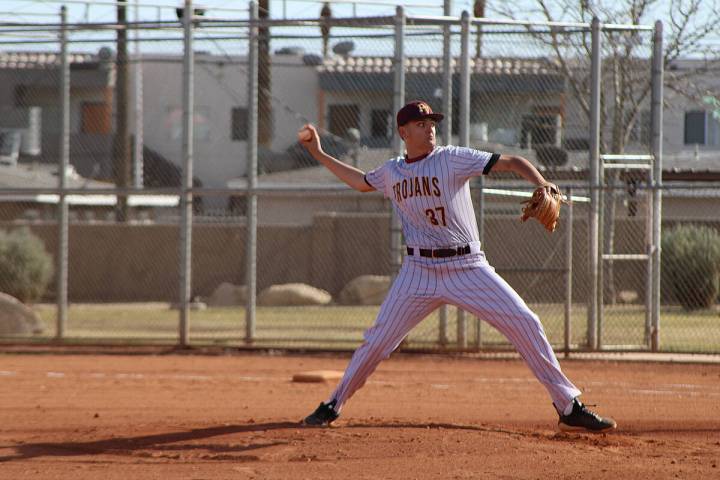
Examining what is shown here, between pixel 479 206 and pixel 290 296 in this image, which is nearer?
pixel 479 206

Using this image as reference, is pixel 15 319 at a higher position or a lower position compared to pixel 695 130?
lower

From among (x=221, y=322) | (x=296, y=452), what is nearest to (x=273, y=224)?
(x=221, y=322)

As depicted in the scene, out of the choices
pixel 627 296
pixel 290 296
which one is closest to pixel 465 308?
pixel 627 296

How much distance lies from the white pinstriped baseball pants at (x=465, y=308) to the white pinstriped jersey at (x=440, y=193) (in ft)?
0.52

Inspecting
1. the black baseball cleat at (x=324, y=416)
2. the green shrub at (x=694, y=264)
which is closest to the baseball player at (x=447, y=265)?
the black baseball cleat at (x=324, y=416)

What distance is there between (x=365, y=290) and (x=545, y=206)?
14.4 meters

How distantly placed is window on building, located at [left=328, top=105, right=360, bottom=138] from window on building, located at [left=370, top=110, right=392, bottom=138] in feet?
4.33

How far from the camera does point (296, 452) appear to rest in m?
6.85

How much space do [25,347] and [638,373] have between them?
7.57 m

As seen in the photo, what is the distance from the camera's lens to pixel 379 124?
1817 cm

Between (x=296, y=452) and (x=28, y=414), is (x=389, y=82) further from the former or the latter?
(x=296, y=452)

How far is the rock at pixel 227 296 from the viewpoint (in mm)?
22469

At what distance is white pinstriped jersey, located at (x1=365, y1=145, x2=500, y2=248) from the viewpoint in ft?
23.4

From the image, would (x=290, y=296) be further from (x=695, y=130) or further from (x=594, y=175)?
(x=695, y=130)
